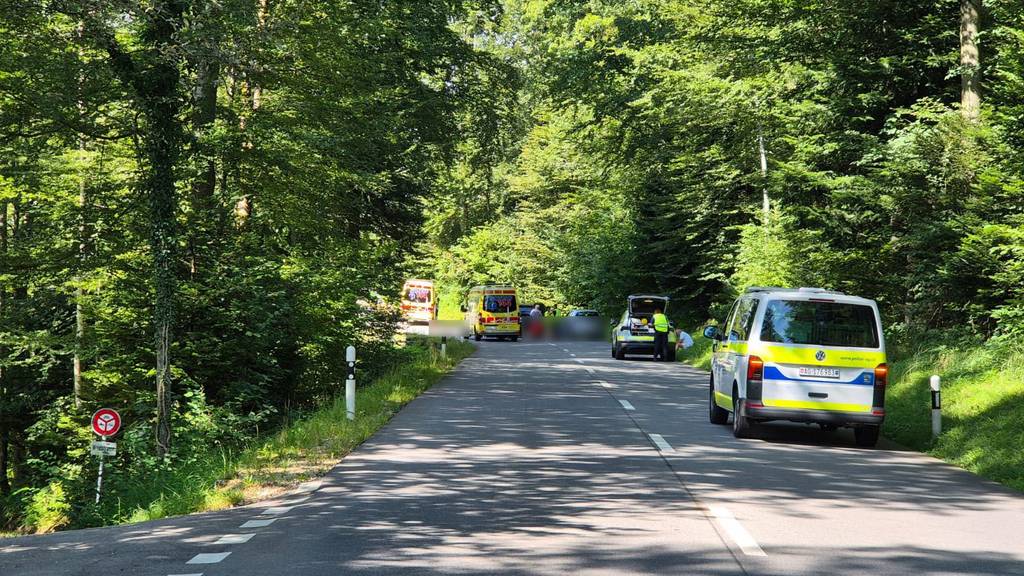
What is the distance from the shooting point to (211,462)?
457 inches

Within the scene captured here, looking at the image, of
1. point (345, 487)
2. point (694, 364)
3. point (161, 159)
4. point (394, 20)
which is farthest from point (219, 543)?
point (694, 364)

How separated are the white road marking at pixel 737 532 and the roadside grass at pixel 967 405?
3.83 meters

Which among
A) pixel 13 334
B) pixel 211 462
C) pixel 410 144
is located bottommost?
pixel 211 462

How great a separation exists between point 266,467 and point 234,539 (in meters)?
3.56

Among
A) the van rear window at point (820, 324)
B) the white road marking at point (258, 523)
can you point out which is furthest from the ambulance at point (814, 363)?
the white road marking at point (258, 523)

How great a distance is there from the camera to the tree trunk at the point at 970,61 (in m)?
19.5

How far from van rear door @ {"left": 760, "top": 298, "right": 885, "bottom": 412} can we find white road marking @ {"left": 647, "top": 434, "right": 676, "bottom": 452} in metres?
1.41

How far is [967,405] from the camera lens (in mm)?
14289

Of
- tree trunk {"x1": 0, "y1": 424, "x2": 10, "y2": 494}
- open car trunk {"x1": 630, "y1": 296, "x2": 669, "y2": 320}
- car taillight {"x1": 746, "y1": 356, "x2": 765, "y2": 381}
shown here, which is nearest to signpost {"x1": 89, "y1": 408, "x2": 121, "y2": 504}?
tree trunk {"x1": 0, "y1": 424, "x2": 10, "y2": 494}

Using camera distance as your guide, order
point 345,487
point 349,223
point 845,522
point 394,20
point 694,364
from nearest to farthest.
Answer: point 845,522 < point 345,487 < point 394,20 < point 349,223 < point 694,364

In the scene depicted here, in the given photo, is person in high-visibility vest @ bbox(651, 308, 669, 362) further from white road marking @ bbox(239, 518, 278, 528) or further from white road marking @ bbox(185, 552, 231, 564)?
white road marking @ bbox(185, 552, 231, 564)

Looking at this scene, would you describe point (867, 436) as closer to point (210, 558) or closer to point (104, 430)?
point (210, 558)

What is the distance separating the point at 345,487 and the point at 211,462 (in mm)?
2952

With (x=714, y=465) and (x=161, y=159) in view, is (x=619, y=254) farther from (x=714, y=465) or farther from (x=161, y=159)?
(x=714, y=465)
